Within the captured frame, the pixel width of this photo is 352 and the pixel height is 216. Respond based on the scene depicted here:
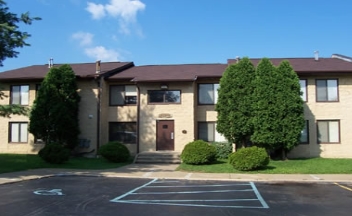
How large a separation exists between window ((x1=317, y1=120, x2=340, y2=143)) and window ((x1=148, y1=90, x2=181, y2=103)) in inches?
378

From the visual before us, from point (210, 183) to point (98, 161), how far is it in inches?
402

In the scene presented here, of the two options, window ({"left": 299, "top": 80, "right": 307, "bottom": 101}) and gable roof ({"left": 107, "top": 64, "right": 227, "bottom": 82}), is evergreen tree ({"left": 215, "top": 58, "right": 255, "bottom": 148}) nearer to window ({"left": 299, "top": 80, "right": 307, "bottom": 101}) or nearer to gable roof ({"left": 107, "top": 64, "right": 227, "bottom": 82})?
gable roof ({"left": 107, "top": 64, "right": 227, "bottom": 82})

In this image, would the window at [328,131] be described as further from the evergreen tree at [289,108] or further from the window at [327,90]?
the evergreen tree at [289,108]

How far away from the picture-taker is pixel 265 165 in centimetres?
1922

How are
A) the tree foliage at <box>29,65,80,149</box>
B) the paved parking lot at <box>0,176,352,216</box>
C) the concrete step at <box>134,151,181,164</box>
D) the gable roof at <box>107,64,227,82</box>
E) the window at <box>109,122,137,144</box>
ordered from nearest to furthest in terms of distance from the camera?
the paved parking lot at <box>0,176,352,216</box> < the concrete step at <box>134,151,181,164</box> < the tree foliage at <box>29,65,80,149</box> < the gable roof at <box>107,64,227,82</box> < the window at <box>109,122,137,144</box>

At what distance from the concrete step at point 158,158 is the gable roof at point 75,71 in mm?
6534

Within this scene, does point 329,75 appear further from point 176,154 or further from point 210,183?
point 210,183

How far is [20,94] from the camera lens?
2753 cm

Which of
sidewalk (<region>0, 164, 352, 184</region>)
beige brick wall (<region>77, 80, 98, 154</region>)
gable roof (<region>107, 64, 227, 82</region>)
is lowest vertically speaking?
sidewalk (<region>0, 164, 352, 184</region>)

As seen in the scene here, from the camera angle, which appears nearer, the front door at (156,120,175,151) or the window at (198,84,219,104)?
the front door at (156,120,175,151)

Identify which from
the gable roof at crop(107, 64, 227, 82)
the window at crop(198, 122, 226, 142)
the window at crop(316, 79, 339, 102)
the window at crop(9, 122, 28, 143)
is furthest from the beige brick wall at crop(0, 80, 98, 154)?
the window at crop(316, 79, 339, 102)

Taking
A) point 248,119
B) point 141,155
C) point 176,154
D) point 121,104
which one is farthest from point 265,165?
point 121,104

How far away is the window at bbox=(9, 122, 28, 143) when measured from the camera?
2734 cm

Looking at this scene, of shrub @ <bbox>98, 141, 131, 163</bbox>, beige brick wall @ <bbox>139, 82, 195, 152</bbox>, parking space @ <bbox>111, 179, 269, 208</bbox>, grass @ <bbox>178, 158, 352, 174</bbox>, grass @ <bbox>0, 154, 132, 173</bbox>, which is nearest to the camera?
parking space @ <bbox>111, 179, 269, 208</bbox>
